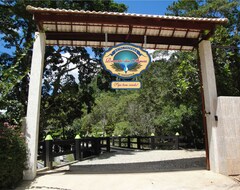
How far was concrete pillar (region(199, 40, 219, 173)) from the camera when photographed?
6547mm

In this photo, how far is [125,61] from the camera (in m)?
6.78

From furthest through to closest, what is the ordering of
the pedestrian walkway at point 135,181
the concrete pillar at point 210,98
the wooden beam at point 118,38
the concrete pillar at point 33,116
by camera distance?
the wooden beam at point 118,38
the concrete pillar at point 210,98
the concrete pillar at point 33,116
the pedestrian walkway at point 135,181

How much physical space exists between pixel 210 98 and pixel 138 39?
272cm

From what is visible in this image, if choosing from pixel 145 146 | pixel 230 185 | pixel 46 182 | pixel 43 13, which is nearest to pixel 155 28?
pixel 43 13

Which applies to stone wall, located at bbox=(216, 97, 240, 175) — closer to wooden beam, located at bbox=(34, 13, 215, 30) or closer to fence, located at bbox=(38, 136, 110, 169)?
wooden beam, located at bbox=(34, 13, 215, 30)

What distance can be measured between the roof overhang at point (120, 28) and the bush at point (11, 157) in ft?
9.29

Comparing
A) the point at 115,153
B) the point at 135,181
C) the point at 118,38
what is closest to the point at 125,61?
the point at 118,38

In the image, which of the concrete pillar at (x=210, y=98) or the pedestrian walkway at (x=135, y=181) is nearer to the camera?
the pedestrian walkway at (x=135, y=181)

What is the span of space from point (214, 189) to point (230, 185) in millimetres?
558

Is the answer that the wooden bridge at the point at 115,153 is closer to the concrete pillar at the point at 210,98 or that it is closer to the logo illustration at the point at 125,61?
the concrete pillar at the point at 210,98

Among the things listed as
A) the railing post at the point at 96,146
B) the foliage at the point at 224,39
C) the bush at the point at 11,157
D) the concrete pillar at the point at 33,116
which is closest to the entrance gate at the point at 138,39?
the concrete pillar at the point at 33,116

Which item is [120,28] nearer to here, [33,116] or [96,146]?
[33,116]

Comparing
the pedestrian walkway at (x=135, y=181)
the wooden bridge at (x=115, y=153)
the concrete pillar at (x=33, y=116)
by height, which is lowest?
the pedestrian walkway at (x=135, y=181)

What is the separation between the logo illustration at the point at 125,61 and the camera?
22.0 feet
